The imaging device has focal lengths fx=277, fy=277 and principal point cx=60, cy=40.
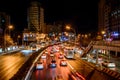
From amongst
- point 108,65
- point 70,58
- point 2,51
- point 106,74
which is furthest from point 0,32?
point 106,74

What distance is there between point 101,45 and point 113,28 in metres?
115

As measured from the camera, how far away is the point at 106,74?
1970 inches

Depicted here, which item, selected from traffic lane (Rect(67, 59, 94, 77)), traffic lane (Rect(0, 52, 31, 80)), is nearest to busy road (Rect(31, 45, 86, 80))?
traffic lane (Rect(67, 59, 94, 77))

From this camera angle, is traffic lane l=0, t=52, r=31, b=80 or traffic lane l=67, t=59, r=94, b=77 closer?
traffic lane l=0, t=52, r=31, b=80

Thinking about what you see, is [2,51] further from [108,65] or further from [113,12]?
[113,12]

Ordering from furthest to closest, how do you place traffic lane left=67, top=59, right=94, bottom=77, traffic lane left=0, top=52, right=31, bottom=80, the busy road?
traffic lane left=67, top=59, right=94, bottom=77
traffic lane left=0, top=52, right=31, bottom=80
the busy road

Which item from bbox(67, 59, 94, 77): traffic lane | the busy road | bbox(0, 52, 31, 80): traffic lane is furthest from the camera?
bbox(67, 59, 94, 77): traffic lane

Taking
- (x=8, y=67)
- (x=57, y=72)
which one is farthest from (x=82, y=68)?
(x=8, y=67)

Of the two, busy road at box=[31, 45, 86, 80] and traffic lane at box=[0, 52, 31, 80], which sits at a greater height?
traffic lane at box=[0, 52, 31, 80]

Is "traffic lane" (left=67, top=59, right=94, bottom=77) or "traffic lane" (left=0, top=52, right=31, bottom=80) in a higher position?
"traffic lane" (left=0, top=52, right=31, bottom=80)

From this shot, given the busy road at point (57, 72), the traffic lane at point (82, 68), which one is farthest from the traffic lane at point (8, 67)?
the traffic lane at point (82, 68)

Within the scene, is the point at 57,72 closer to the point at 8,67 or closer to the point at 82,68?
the point at 82,68

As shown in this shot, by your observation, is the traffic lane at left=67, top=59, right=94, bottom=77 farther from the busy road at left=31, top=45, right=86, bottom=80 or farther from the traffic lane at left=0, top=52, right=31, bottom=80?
the traffic lane at left=0, top=52, right=31, bottom=80

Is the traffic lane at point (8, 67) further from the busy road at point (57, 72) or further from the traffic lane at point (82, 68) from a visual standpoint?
the traffic lane at point (82, 68)
